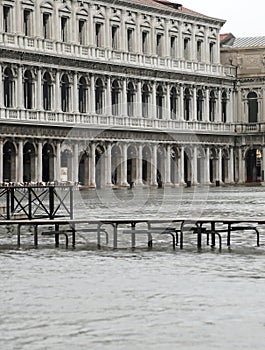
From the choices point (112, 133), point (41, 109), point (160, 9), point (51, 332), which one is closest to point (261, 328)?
point (51, 332)

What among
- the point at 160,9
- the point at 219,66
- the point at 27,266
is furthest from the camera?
the point at 219,66

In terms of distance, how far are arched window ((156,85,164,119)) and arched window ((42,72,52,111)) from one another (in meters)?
14.1

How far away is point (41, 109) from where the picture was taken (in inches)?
3410

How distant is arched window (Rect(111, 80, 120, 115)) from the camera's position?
312 feet

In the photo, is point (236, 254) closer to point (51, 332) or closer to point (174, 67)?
point (51, 332)

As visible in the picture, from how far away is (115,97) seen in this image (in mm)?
96312

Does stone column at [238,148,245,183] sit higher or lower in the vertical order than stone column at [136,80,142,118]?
lower

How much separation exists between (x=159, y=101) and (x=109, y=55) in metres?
8.51

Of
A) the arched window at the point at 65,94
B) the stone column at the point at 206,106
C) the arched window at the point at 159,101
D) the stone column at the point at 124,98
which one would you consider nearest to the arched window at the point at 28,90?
the arched window at the point at 65,94

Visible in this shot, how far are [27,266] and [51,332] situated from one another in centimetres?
786

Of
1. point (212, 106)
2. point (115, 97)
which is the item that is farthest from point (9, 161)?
point (212, 106)

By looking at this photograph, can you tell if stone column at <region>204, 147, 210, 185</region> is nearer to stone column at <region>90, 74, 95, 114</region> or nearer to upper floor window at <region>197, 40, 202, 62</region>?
upper floor window at <region>197, 40, 202, 62</region>

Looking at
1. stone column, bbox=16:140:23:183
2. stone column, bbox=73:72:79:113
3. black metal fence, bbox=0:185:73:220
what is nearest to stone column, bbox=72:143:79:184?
stone column, bbox=73:72:79:113

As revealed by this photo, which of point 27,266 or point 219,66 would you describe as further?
point 219,66
